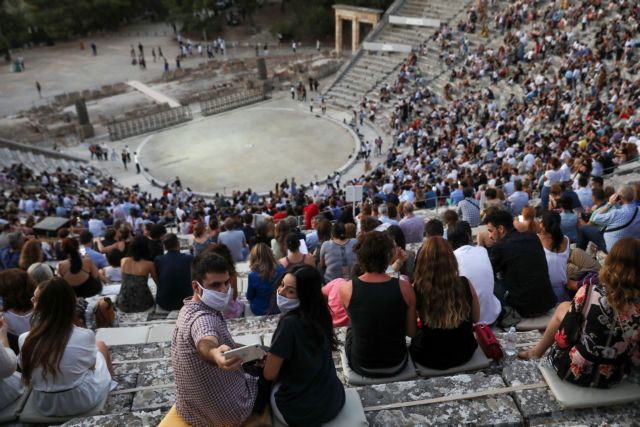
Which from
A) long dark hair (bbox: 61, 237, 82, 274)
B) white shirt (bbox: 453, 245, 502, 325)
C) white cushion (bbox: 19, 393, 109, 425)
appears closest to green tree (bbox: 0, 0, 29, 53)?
long dark hair (bbox: 61, 237, 82, 274)

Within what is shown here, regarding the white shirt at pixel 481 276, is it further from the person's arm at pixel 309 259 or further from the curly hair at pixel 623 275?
the person's arm at pixel 309 259

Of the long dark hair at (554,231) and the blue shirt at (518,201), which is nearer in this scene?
the long dark hair at (554,231)

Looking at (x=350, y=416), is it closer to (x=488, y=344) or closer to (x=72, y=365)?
(x=488, y=344)

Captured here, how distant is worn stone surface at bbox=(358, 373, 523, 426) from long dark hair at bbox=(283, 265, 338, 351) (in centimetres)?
80

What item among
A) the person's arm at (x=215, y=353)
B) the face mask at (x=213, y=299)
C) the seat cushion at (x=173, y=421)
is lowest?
the seat cushion at (x=173, y=421)

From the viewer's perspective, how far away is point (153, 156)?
99.4ft

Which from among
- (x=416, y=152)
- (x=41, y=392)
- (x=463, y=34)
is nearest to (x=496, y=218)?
(x=41, y=392)

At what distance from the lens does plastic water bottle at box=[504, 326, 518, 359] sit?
560 centimetres

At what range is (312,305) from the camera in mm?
4316

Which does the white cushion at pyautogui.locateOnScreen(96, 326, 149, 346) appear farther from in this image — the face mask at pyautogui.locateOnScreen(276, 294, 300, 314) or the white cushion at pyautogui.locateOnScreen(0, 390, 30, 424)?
the face mask at pyautogui.locateOnScreen(276, 294, 300, 314)

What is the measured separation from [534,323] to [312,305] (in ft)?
10.4

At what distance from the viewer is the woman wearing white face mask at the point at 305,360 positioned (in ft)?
14.1

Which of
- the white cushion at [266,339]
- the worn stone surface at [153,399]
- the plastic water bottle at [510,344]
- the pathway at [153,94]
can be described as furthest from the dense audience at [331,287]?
the pathway at [153,94]

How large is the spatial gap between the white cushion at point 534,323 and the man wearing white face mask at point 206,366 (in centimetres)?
329
